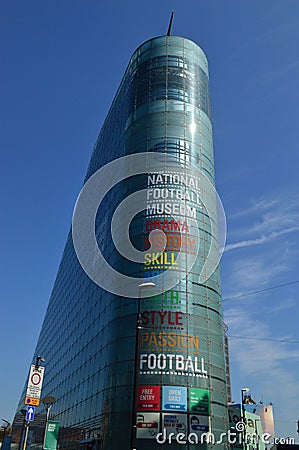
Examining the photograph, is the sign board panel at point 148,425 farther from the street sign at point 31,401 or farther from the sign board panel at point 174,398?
the street sign at point 31,401

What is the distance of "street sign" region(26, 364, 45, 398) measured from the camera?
70.1ft

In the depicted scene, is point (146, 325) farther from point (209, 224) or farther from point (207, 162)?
point (207, 162)

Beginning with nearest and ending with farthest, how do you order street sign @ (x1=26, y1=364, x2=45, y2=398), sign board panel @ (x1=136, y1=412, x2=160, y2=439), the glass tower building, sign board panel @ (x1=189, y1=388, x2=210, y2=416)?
street sign @ (x1=26, y1=364, x2=45, y2=398) < sign board panel @ (x1=136, y1=412, x2=160, y2=439) < sign board panel @ (x1=189, y1=388, x2=210, y2=416) < the glass tower building

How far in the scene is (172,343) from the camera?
33219 mm

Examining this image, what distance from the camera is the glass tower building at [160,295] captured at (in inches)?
1254

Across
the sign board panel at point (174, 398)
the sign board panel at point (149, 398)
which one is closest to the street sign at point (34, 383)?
the sign board panel at point (149, 398)

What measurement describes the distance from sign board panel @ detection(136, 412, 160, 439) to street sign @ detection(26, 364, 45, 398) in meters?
11.4

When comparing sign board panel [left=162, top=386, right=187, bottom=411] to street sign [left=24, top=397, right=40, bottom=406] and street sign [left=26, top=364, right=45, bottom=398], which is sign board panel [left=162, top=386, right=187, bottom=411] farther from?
street sign [left=24, top=397, right=40, bottom=406]

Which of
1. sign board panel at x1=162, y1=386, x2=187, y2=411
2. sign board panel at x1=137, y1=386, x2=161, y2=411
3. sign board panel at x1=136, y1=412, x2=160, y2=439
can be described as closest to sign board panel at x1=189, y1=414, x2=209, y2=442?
sign board panel at x1=162, y1=386, x2=187, y2=411

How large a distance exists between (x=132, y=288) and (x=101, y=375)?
337 inches

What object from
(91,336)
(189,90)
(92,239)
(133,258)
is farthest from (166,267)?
(92,239)

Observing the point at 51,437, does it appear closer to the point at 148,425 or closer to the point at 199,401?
Answer: the point at 148,425

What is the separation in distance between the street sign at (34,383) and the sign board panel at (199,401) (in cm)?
1383

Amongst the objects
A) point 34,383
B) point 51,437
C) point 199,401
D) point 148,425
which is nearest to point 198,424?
point 199,401
